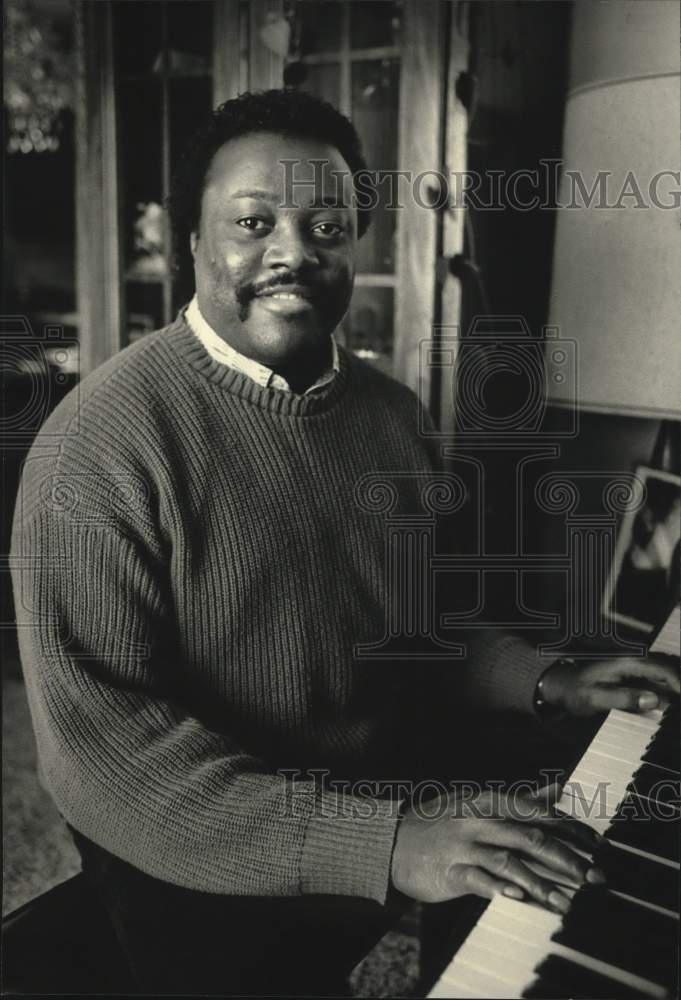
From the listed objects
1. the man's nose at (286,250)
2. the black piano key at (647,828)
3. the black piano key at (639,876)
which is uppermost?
the man's nose at (286,250)

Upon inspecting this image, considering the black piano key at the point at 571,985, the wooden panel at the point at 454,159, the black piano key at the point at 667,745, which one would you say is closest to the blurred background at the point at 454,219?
the wooden panel at the point at 454,159

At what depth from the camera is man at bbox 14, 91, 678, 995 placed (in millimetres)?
947

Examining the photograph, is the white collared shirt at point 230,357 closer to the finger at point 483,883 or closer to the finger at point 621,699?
the finger at point 621,699

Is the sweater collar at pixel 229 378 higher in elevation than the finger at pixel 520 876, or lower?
higher

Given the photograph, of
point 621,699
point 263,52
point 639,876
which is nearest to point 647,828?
point 639,876

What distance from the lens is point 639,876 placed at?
2.48ft

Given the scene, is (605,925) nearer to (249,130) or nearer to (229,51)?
(249,130)

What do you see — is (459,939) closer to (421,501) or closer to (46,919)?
(46,919)

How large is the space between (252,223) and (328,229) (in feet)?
0.34

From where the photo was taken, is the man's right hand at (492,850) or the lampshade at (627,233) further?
the lampshade at (627,233)

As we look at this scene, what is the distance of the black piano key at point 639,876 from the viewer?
732 millimetres

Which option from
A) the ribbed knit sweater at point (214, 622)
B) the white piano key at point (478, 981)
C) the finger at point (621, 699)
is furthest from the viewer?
the finger at point (621, 699)

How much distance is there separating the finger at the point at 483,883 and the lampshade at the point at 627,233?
0.75 metres

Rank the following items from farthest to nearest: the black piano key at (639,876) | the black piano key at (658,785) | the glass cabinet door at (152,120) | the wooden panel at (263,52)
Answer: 1. the glass cabinet door at (152,120)
2. the wooden panel at (263,52)
3. the black piano key at (658,785)
4. the black piano key at (639,876)
